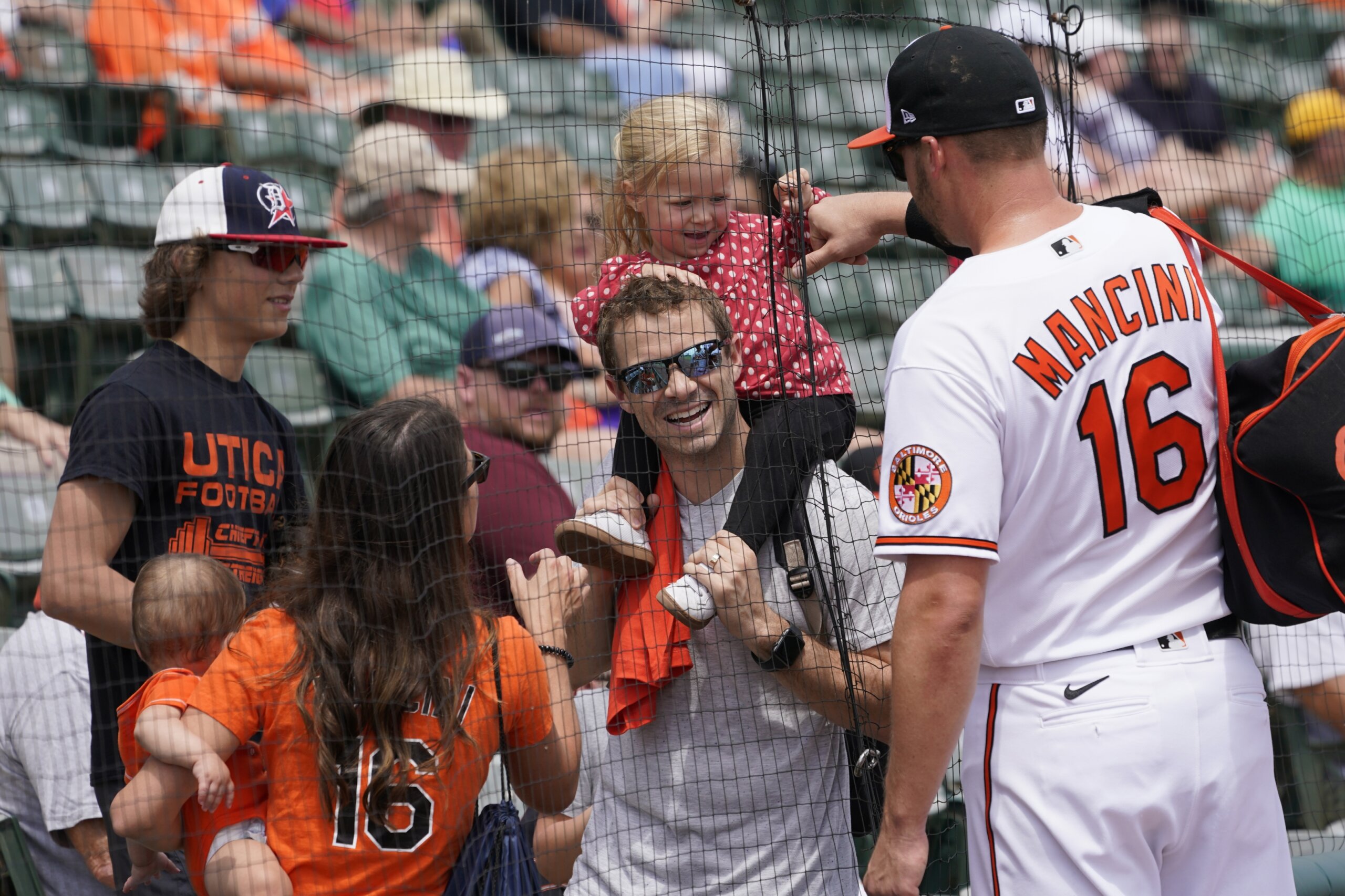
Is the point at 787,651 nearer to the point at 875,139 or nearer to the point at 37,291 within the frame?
the point at 875,139

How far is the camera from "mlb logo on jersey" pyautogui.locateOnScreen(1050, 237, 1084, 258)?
1838 mm

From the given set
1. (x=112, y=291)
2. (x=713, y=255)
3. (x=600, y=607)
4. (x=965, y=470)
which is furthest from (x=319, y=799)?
(x=112, y=291)

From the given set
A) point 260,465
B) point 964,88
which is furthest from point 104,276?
point 964,88

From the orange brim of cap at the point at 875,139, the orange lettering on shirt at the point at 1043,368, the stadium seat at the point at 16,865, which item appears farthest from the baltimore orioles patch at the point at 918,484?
the stadium seat at the point at 16,865

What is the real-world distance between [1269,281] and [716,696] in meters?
1.20

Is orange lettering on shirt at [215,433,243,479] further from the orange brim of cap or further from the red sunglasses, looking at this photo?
the orange brim of cap

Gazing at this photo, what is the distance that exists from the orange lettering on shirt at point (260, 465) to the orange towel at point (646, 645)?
29.5 inches

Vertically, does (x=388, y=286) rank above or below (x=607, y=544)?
above

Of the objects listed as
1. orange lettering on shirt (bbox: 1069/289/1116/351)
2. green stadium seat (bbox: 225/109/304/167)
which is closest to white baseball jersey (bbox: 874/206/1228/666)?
orange lettering on shirt (bbox: 1069/289/1116/351)

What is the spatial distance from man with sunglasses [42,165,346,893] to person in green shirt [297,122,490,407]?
2.78 feet

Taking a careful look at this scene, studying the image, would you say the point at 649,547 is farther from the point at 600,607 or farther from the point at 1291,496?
the point at 1291,496

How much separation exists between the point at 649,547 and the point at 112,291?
203 cm

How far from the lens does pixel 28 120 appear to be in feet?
Answer: 12.3

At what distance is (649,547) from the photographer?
241 centimetres
